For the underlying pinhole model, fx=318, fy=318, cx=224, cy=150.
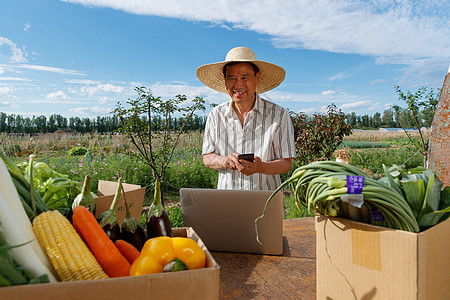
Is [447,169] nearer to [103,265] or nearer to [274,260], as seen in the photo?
[274,260]

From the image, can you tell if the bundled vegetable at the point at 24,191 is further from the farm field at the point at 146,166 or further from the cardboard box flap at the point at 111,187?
the farm field at the point at 146,166

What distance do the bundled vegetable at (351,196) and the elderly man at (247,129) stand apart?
1.39m

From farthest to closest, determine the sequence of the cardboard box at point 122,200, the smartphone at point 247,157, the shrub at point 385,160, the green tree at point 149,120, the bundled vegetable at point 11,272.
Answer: the shrub at point 385,160
the green tree at point 149,120
the smartphone at point 247,157
the cardboard box at point 122,200
the bundled vegetable at point 11,272

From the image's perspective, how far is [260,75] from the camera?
9.46ft

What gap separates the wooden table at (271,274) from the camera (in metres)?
1.17

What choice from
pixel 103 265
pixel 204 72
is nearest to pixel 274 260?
pixel 103 265

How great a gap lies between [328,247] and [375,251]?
0.16m

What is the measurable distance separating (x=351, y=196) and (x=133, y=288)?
0.57 metres

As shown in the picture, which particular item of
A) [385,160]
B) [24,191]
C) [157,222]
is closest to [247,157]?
[157,222]

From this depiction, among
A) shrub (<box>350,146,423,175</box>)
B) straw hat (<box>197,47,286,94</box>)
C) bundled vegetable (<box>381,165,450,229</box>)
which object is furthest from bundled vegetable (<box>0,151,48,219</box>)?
shrub (<box>350,146,423,175</box>)

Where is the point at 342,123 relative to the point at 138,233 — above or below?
above

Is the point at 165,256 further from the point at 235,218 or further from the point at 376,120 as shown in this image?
the point at 376,120

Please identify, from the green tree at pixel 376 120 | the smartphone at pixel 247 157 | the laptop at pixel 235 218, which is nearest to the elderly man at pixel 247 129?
the smartphone at pixel 247 157

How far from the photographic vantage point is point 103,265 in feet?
2.68
